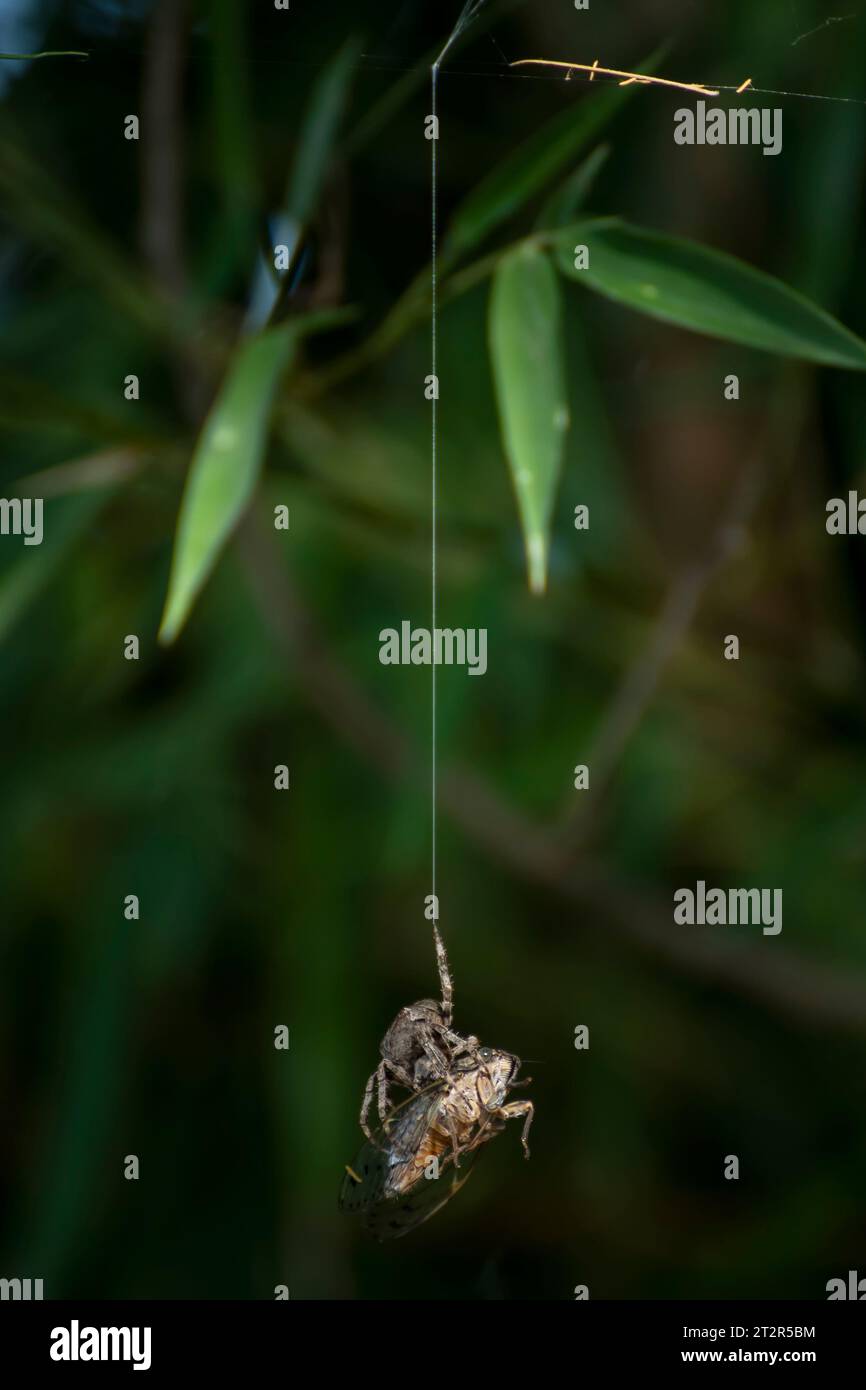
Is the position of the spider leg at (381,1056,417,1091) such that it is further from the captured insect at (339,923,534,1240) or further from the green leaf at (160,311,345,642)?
the green leaf at (160,311,345,642)

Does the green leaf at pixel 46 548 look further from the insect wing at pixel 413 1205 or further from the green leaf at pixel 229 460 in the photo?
the insect wing at pixel 413 1205

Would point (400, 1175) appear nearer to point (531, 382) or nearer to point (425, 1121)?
point (425, 1121)

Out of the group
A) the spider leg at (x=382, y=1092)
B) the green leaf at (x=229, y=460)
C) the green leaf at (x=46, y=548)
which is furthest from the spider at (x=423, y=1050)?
the green leaf at (x=46, y=548)

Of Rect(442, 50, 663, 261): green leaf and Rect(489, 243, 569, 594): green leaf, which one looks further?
Rect(442, 50, 663, 261): green leaf

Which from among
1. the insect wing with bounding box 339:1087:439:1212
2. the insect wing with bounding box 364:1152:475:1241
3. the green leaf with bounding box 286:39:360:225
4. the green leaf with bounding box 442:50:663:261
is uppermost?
the green leaf with bounding box 286:39:360:225

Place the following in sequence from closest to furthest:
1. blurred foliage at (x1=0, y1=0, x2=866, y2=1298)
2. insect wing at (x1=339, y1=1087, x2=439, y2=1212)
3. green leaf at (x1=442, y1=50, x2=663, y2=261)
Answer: insect wing at (x1=339, y1=1087, x2=439, y2=1212) < green leaf at (x1=442, y1=50, x2=663, y2=261) < blurred foliage at (x1=0, y1=0, x2=866, y2=1298)

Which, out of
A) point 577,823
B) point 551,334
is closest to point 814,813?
point 577,823

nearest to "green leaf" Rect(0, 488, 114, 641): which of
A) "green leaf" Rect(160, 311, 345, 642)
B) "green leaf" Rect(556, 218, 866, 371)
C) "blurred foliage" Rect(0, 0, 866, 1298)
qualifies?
"blurred foliage" Rect(0, 0, 866, 1298)
